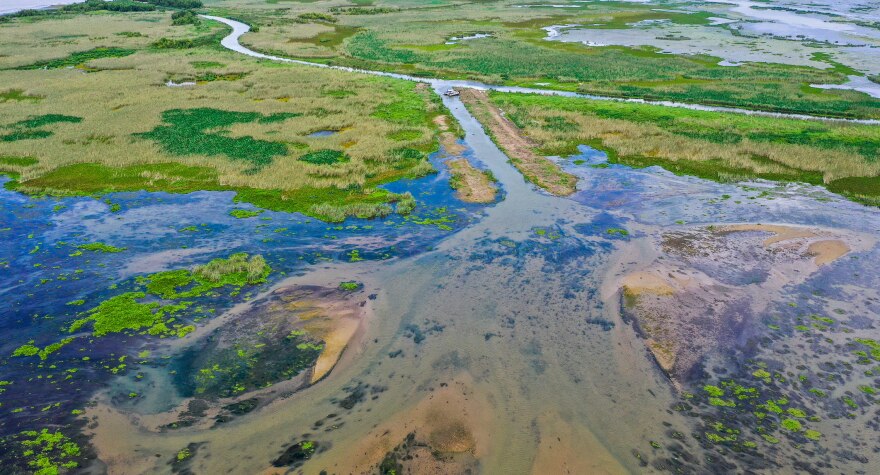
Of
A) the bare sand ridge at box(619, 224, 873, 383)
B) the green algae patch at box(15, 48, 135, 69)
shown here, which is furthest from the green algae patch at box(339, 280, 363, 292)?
the green algae patch at box(15, 48, 135, 69)

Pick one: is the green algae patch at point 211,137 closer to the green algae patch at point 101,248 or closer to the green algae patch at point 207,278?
the green algae patch at point 101,248

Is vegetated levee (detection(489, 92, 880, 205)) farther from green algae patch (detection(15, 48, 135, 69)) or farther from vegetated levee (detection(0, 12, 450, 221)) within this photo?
green algae patch (detection(15, 48, 135, 69))

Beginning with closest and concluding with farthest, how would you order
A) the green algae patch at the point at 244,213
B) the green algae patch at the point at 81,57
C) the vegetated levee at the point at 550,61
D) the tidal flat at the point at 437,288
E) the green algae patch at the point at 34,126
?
the tidal flat at the point at 437,288
the green algae patch at the point at 244,213
the green algae patch at the point at 34,126
the vegetated levee at the point at 550,61
the green algae patch at the point at 81,57

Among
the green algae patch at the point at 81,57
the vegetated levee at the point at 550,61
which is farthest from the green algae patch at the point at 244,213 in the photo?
the green algae patch at the point at 81,57

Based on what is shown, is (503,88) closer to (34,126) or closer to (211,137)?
(211,137)

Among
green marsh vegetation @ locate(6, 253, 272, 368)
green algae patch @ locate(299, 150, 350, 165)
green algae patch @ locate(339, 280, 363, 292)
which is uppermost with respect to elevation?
green algae patch @ locate(299, 150, 350, 165)

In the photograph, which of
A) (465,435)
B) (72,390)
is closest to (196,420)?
(72,390)
